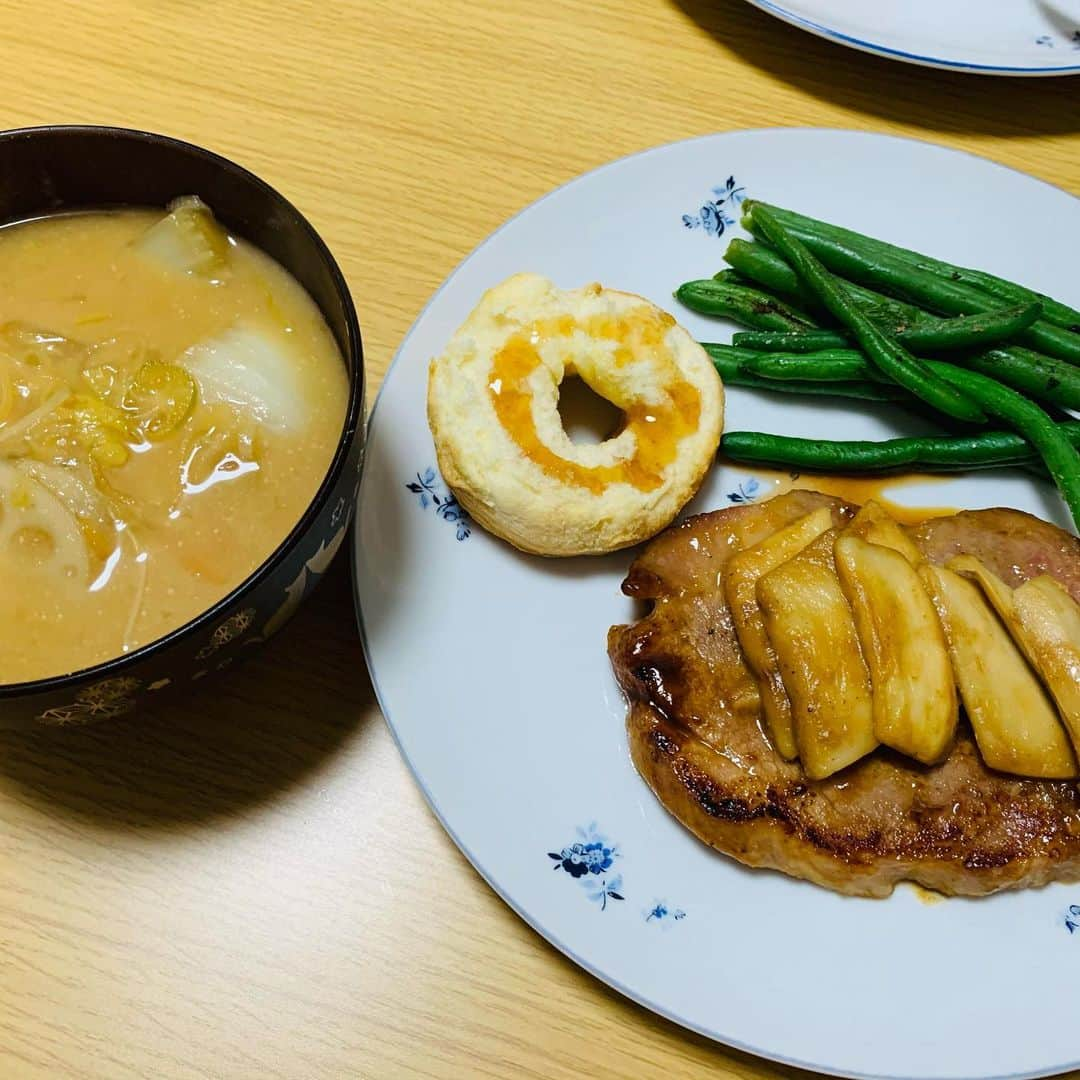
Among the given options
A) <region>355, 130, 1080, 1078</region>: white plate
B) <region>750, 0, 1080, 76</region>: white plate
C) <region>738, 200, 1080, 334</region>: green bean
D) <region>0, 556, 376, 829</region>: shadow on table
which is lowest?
<region>0, 556, 376, 829</region>: shadow on table

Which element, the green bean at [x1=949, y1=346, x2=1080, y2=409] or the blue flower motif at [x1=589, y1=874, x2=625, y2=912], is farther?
the green bean at [x1=949, y1=346, x2=1080, y2=409]

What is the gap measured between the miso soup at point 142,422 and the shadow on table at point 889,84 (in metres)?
1.74

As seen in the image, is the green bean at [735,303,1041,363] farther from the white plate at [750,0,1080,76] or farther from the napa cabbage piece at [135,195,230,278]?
the napa cabbage piece at [135,195,230,278]

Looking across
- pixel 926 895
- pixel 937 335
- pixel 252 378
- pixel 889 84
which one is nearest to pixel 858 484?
pixel 937 335

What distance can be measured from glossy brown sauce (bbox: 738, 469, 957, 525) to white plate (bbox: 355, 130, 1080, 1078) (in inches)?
1.2

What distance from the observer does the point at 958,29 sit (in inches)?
112

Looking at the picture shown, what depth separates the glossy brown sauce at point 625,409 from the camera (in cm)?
219

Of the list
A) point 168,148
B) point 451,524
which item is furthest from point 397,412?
point 168,148

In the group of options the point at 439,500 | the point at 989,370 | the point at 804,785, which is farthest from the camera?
the point at 989,370

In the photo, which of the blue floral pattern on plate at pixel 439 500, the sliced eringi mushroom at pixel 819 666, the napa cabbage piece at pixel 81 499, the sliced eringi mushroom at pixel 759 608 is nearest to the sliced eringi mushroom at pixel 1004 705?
the sliced eringi mushroom at pixel 819 666

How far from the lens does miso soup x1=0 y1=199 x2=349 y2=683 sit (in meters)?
1.75

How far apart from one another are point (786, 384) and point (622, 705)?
904mm

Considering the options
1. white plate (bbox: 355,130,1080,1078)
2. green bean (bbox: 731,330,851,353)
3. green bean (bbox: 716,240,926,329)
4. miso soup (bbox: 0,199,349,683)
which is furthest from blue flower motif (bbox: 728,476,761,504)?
miso soup (bbox: 0,199,349,683)

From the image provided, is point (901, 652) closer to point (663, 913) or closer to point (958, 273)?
point (663, 913)
